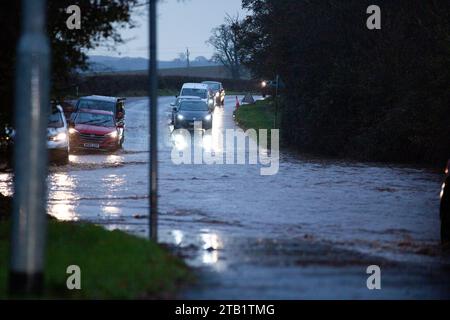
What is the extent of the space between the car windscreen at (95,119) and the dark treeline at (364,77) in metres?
7.78

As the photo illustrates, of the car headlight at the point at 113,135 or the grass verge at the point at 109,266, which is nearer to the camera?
the grass verge at the point at 109,266

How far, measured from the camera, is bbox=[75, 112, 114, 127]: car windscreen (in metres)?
39.7

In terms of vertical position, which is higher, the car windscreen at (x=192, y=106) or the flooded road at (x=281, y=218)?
the car windscreen at (x=192, y=106)

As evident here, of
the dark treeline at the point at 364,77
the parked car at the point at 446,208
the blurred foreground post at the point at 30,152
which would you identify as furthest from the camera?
the dark treeline at the point at 364,77

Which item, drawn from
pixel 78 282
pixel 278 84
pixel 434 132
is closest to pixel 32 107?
pixel 78 282

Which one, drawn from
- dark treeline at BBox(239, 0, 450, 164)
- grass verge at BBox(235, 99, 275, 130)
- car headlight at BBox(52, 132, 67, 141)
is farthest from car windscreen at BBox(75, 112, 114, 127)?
grass verge at BBox(235, 99, 275, 130)

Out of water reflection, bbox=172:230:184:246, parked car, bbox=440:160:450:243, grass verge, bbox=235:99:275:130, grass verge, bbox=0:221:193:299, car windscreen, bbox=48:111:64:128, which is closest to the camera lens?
grass verge, bbox=0:221:193:299

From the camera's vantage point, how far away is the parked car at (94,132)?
38688mm

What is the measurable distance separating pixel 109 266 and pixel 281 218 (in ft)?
27.2

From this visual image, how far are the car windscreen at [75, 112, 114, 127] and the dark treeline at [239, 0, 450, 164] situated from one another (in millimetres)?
7776

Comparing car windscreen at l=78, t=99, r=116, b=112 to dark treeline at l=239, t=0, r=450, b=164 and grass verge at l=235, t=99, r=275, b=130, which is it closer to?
dark treeline at l=239, t=0, r=450, b=164

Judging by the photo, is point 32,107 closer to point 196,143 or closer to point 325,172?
point 325,172

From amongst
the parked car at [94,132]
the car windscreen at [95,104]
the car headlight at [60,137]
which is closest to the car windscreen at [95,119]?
the parked car at [94,132]

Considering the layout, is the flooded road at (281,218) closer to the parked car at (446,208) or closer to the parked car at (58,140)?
the parked car at (446,208)
